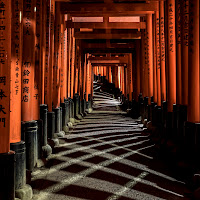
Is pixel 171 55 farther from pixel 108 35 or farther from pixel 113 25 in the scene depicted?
pixel 108 35

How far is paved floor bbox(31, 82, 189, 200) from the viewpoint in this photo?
3.12m

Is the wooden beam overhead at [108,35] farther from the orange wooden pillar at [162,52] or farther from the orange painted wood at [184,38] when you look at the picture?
the orange painted wood at [184,38]

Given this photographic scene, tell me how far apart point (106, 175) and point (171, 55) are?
2.99 m

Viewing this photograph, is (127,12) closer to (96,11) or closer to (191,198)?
(96,11)

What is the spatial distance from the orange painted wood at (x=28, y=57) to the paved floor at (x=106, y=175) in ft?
3.16

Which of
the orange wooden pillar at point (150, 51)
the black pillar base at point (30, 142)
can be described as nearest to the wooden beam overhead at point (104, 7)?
the orange wooden pillar at point (150, 51)

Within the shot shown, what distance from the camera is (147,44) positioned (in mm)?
8305

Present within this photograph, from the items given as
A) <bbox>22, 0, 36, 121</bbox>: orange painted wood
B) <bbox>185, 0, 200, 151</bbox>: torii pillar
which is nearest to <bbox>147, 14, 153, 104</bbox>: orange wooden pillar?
<bbox>185, 0, 200, 151</bbox>: torii pillar

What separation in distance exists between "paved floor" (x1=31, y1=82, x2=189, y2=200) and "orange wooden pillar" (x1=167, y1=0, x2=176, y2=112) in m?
1.11

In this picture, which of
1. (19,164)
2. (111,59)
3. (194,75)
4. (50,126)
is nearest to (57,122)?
(50,126)

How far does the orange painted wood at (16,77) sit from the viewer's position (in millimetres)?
→ 3020

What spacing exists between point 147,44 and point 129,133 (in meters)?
2.88

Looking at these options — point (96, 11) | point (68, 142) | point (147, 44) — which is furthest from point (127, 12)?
point (68, 142)

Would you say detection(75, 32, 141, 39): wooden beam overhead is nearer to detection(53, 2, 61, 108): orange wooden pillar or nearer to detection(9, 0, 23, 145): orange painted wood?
detection(53, 2, 61, 108): orange wooden pillar
